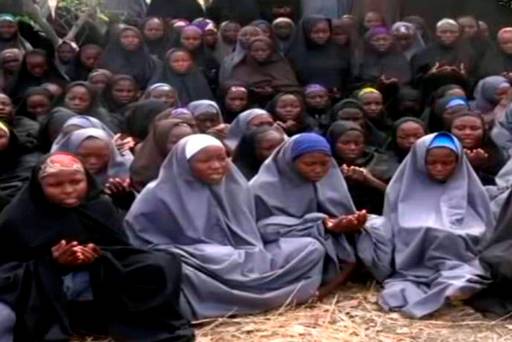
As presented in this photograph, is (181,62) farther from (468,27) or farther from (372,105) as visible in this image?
(468,27)

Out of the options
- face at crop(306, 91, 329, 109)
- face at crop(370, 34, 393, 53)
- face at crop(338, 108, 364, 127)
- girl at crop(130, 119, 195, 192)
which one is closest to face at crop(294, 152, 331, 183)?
girl at crop(130, 119, 195, 192)

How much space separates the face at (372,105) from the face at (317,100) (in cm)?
54

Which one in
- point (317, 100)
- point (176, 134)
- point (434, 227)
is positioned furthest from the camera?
point (317, 100)

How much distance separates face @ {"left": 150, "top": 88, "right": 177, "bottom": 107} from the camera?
284 inches

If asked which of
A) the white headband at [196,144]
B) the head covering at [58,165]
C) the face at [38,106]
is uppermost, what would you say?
the head covering at [58,165]

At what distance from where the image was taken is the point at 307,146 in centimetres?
509

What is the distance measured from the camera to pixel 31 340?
430 cm

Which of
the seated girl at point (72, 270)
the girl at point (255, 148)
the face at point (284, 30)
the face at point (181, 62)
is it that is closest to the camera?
the seated girl at point (72, 270)

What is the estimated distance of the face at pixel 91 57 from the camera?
8625 millimetres

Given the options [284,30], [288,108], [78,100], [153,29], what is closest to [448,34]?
[284,30]

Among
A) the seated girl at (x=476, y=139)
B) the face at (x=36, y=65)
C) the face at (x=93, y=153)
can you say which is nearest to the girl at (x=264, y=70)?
the face at (x=36, y=65)

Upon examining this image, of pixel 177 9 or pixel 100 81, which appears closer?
pixel 100 81

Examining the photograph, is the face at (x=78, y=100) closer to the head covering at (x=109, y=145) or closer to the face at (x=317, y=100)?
the head covering at (x=109, y=145)

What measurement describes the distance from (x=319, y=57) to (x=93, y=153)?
3.79 m
